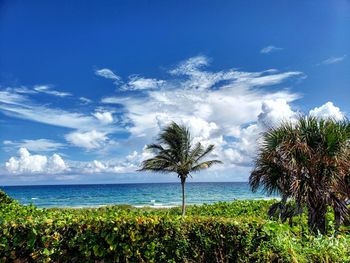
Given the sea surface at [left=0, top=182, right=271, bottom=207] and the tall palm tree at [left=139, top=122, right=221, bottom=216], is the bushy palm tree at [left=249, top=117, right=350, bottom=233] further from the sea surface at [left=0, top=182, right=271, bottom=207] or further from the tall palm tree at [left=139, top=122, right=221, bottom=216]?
the sea surface at [left=0, top=182, right=271, bottom=207]

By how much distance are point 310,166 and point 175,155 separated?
13.6 metres

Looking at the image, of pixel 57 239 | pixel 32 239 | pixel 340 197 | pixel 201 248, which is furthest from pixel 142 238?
pixel 340 197

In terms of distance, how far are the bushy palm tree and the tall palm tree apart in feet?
40.9

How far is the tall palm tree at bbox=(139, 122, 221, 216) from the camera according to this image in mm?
21203

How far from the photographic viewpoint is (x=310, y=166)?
8023mm

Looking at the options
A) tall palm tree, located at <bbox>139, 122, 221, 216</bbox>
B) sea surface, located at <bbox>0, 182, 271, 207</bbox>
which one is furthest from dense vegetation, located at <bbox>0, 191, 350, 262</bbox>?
sea surface, located at <bbox>0, 182, 271, 207</bbox>

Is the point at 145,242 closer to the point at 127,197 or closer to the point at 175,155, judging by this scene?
the point at 175,155

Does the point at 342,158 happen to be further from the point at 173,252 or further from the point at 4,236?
the point at 4,236

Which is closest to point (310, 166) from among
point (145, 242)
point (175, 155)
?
point (145, 242)

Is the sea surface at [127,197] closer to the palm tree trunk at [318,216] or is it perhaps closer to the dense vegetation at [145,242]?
the palm tree trunk at [318,216]

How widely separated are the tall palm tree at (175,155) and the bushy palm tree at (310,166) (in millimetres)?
12460

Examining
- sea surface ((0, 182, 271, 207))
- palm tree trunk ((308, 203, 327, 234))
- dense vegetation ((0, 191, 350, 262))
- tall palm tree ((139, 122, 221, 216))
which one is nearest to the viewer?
dense vegetation ((0, 191, 350, 262))

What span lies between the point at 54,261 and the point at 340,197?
6135 mm

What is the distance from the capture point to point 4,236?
4828mm
